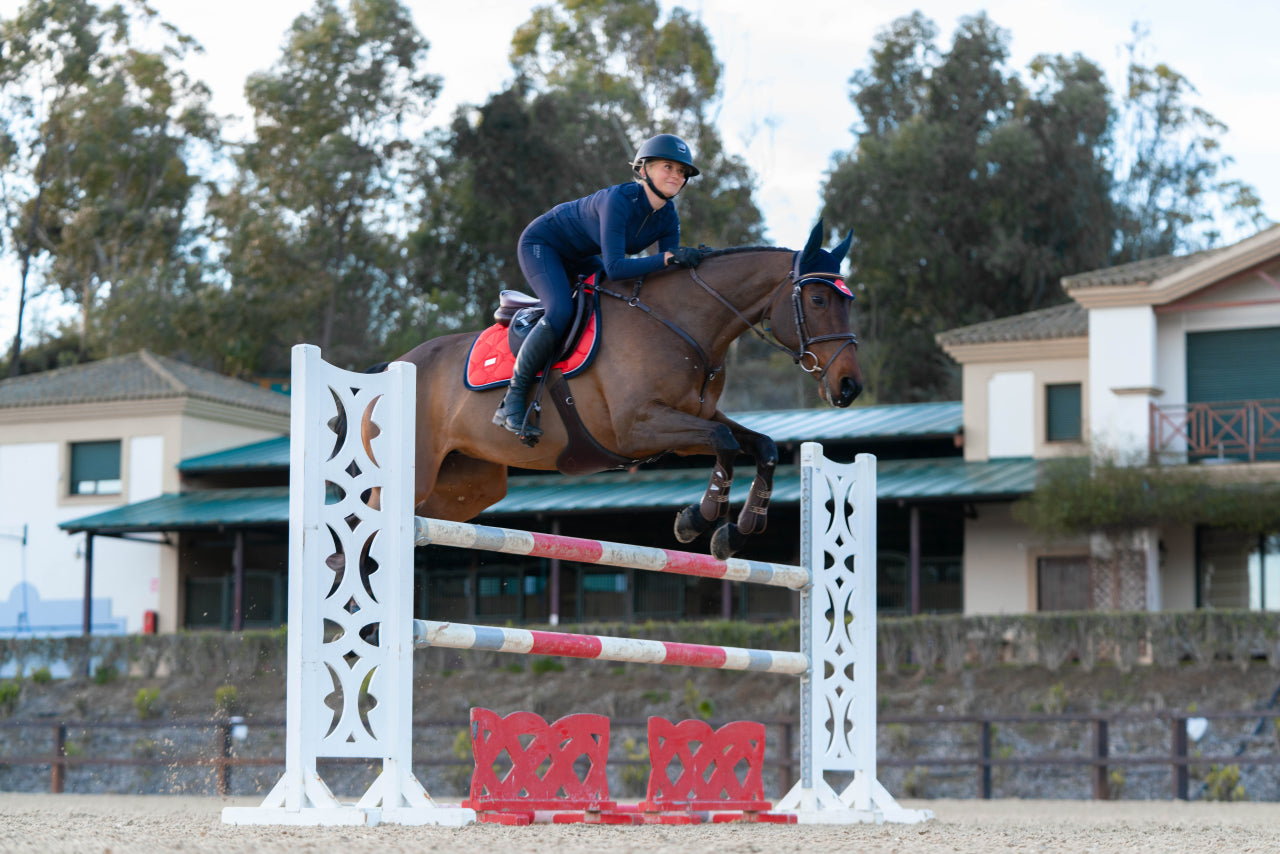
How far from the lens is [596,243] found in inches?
275

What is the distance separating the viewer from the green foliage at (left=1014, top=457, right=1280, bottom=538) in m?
22.9

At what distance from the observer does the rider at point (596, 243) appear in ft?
21.5

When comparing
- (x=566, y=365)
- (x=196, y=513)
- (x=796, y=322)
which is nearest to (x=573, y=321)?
(x=566, y=365)

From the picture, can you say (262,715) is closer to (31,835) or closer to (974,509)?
(974,509)

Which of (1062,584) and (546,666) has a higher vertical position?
(1062,584)

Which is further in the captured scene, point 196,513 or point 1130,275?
point 196,513

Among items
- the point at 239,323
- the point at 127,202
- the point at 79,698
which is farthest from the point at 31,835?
the point at 127,202

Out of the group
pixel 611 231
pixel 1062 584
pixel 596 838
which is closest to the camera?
pixel 596 838

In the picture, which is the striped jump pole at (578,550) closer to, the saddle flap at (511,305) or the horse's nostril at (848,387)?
the horse's nostril at (848,387)

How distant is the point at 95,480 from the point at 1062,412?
18.8 m

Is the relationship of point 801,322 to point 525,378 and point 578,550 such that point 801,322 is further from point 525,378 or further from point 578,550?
point 578,550

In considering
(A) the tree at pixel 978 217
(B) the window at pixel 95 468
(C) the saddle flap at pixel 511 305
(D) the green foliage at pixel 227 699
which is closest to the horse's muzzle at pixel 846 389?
(C) the saddle flap at pixel 511 305

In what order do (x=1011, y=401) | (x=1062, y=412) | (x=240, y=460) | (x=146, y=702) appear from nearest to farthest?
(x=146, y=702) → (x=1062, y=412) → (x=1011, y=401) → (x=240, y=460)

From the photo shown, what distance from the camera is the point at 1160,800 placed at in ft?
53.3
